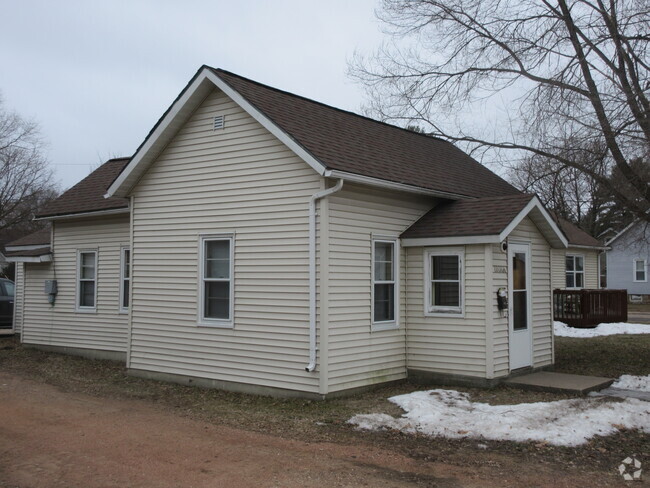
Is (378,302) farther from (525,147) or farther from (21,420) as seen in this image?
(21,420)

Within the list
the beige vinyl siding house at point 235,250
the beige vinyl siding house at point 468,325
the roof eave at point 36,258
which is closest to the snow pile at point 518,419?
the beige vinyl siding house at point 468,325

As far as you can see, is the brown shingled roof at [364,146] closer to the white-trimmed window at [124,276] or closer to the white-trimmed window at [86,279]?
the white-trimmed window at [124,276]

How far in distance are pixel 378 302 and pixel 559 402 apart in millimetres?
3447

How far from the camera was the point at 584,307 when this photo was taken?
71.7 ft

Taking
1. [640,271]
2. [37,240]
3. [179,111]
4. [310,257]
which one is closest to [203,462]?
[310,257]

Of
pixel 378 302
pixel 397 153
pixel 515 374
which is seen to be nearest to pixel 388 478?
pixel 378 302

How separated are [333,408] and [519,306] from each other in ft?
15.2

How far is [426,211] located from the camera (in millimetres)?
12422

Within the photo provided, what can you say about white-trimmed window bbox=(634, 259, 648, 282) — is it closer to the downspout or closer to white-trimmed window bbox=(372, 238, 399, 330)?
white-trimmed window bbox=(372, 238, 399, 330)

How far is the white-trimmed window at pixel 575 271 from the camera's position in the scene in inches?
1112

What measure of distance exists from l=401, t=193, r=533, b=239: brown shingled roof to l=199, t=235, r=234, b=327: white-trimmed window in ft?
11.0

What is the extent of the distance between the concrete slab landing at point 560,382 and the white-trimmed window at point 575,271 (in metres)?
17.5

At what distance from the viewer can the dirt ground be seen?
20.6 feet

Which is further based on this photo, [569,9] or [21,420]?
[569,9]
